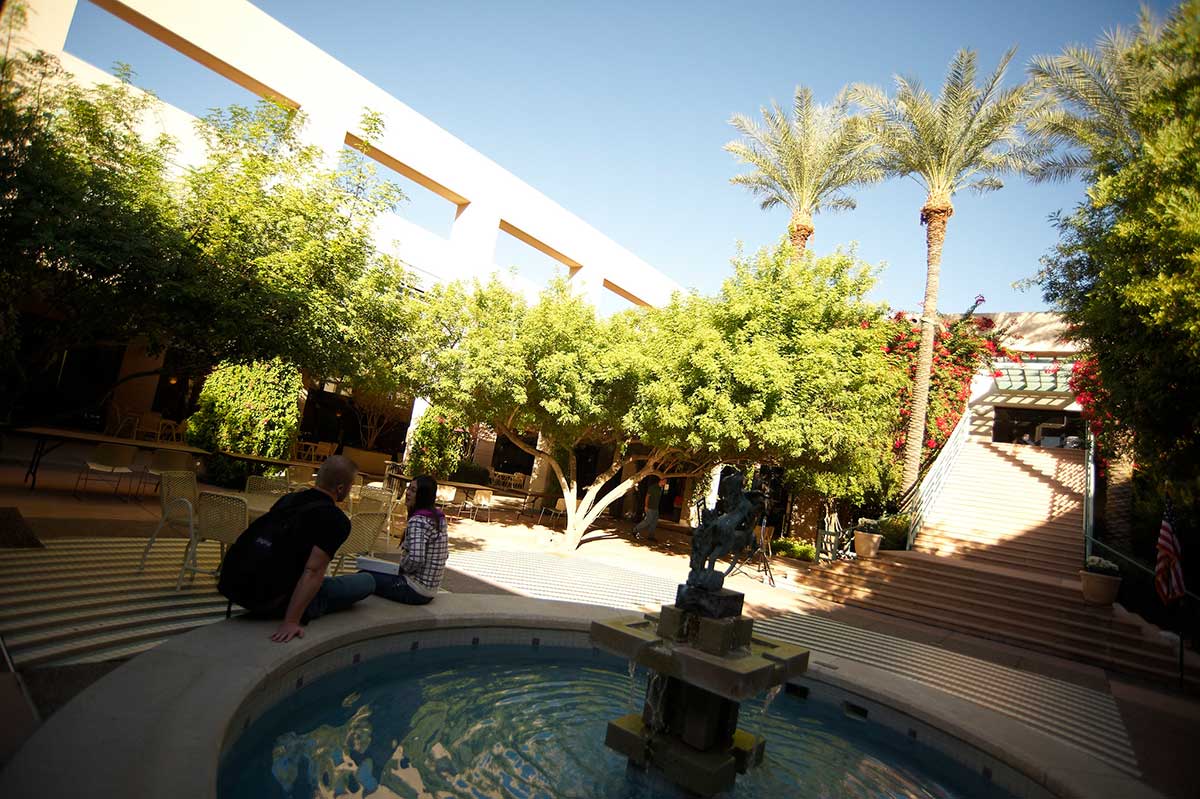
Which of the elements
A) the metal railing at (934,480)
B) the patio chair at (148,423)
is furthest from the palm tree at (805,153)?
the patio chair at (148,423)

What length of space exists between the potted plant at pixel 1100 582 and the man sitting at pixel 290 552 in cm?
1230

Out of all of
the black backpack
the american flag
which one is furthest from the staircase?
the black backpack

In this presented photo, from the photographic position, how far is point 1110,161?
26.3 feet

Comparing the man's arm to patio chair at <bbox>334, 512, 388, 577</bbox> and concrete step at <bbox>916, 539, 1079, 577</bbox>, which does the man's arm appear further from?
concrete step at <bbox>916, 539, 1079, 577</bbox>

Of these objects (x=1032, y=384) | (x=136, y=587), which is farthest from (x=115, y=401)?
(x=1032, y=384)

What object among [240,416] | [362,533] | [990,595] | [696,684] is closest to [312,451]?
[240,416]

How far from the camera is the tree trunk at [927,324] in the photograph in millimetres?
16516

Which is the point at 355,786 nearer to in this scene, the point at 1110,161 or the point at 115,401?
the point at 1110,161

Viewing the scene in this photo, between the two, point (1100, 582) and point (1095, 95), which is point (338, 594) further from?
point (1095, 95)

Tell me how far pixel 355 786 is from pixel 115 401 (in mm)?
18487

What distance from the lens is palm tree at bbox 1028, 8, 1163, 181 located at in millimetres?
8955

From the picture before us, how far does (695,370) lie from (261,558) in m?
9.18

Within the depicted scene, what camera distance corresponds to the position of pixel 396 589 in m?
5.94

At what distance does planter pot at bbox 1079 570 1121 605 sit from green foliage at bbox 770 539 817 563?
20.4ft
